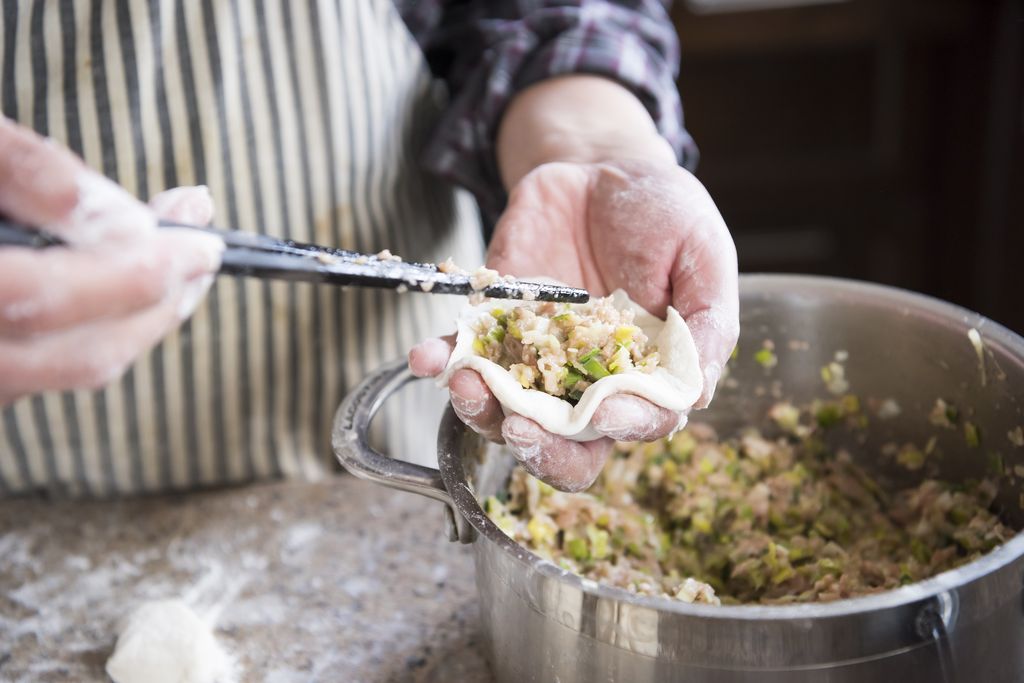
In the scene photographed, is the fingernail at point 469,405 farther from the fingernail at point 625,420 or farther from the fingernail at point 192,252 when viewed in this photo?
the fingernail at point 192,252

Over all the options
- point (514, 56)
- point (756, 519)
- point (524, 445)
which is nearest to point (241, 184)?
point (514, 56)

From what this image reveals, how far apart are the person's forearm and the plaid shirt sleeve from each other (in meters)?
0.02

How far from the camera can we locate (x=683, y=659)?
2.40 feet

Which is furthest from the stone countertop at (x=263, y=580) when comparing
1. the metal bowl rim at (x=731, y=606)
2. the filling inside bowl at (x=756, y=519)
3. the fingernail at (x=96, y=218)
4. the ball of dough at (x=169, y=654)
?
the fingernail at (x=96, y=218)

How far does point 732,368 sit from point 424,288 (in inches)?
22.9

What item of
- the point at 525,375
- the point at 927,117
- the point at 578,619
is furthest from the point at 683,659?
the point at 927,117

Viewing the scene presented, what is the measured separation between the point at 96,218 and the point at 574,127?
0.73 metres

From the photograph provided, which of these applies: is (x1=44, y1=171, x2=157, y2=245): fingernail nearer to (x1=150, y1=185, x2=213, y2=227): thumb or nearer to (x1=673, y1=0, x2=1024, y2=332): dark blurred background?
(x1=150, y1=185, x2=213, y2=227): thumb

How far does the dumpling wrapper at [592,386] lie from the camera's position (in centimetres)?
91

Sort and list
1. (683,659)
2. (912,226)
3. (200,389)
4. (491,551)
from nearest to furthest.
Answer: (683,659) → (491,551) → (200,389) → (912,226)

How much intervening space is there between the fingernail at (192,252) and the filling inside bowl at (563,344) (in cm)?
36

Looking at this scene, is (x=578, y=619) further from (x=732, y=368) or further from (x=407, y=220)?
(x=407, y=220)

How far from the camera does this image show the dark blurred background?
8.16 ft

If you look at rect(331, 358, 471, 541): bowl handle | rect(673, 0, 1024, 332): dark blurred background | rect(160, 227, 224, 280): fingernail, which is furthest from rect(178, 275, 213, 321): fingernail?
rect(673, 0, 1024, 332): dark blurred background
